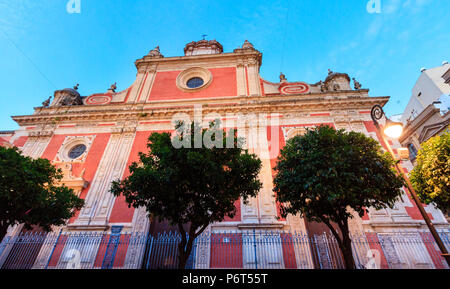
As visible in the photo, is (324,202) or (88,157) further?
(88,157)

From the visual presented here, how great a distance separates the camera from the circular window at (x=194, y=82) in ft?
53.4

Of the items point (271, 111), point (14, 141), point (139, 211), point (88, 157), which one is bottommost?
point (139, 211)

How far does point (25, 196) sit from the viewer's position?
7270mm

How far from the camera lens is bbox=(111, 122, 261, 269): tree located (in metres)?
6.46

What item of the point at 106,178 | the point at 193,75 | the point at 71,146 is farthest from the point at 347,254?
the point at 71,146

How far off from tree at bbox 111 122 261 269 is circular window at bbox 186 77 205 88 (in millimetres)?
9595

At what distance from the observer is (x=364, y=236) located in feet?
29.6

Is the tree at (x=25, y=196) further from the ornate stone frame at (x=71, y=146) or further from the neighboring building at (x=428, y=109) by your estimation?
the neighboring building at (x=428, y=109)

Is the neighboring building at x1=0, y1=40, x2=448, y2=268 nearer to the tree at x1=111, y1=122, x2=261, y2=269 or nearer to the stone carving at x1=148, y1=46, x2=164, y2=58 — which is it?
the stone carving at x1=148, y1=46, x2=164, y2=58

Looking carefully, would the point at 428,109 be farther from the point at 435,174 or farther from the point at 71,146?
the point at 71,146

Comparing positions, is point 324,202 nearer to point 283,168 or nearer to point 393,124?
point 283,168
